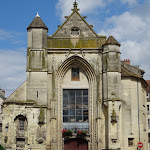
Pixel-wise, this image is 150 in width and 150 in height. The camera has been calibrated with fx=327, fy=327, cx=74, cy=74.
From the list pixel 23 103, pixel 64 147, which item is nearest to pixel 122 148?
pixel 64 147

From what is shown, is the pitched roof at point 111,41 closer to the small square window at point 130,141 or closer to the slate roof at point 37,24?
the slate roof at point 37,24

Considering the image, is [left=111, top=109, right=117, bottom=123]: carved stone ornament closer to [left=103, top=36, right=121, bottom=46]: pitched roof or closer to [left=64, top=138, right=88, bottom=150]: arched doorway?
[left=64, top=138, right=88, bottom=150]: arched doorway

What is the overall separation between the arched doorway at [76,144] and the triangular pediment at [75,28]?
341 inches

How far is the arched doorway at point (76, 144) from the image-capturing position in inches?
1036

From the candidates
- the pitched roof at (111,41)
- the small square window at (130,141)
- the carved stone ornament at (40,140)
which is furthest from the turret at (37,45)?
the small square window at (130,141)

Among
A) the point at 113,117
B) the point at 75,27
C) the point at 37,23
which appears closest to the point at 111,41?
the point at 75,27

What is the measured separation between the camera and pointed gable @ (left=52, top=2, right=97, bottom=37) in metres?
27.4

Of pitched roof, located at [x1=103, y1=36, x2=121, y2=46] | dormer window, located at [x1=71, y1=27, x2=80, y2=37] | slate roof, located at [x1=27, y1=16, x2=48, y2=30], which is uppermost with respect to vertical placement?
slate roof, located at [x1=27, y1=16, x2=48, y2=30]

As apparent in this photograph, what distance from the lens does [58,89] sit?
26688mm

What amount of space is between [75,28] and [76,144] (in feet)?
31.4

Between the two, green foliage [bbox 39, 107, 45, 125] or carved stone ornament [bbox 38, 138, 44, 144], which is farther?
green foliage [bbox 39, 107, 45, 125]

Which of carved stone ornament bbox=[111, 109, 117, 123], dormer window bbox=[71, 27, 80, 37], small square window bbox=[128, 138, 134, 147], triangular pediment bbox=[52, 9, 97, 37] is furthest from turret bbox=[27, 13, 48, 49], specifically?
small square window bbox=[128, 138, 134, 147]

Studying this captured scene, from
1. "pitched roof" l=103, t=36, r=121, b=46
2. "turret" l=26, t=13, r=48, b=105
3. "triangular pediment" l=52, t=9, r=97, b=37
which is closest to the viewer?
"turret" l=26, t=13, r=48, b=105

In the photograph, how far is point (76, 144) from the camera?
86.5ft
